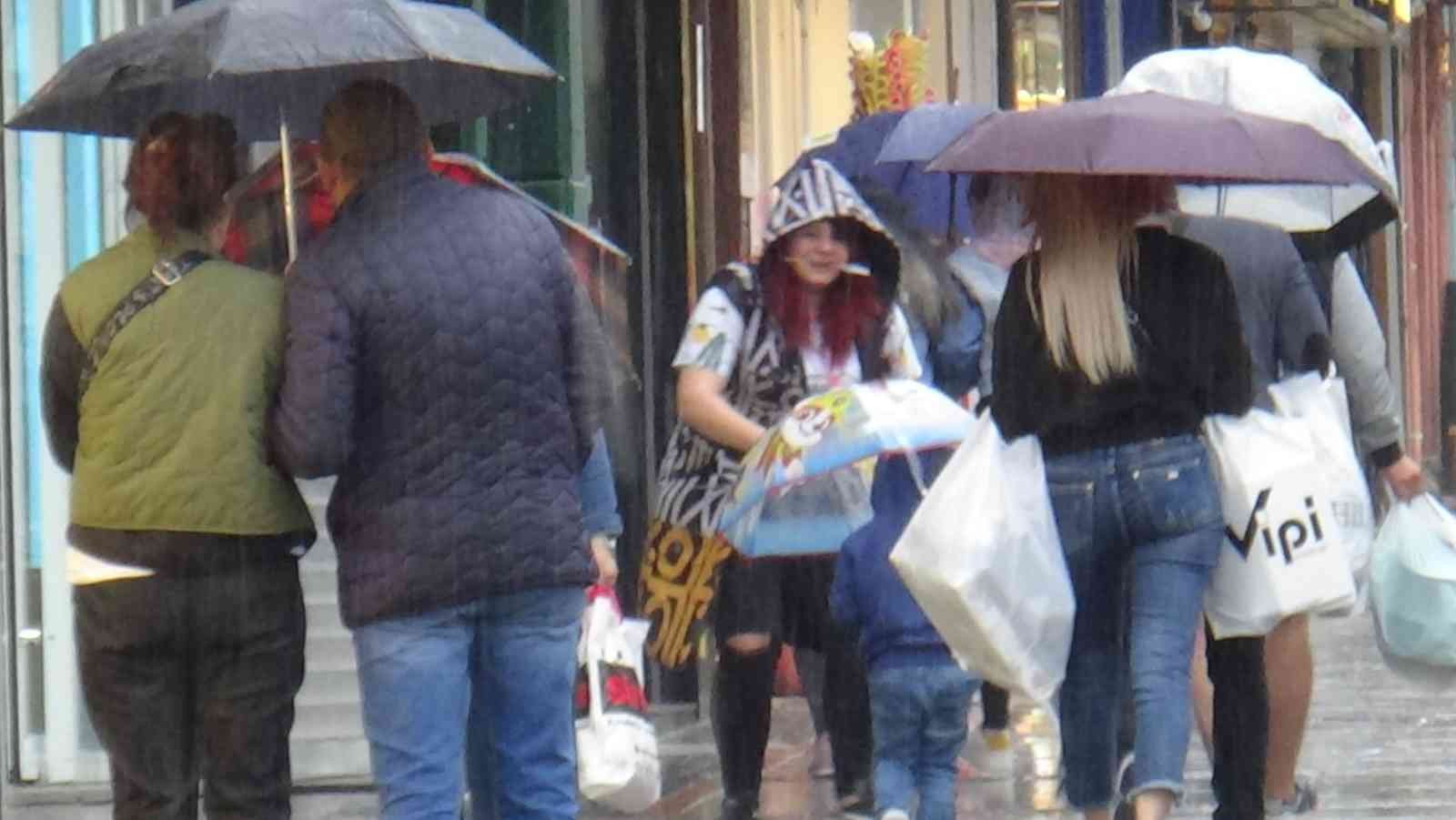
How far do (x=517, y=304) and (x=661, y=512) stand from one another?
2.39 m

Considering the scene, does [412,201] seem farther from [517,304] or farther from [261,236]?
[261,236]

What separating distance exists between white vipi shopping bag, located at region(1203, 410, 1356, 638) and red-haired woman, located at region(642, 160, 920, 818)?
1245 millimetres

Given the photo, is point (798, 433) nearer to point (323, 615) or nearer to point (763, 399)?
point (763, 399)

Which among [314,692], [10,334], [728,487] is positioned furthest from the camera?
[314,692]

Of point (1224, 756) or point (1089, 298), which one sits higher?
point (1089, 298)

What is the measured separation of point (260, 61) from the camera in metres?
5.96

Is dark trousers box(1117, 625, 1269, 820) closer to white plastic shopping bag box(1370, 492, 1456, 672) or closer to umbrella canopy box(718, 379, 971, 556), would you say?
white plastic shopping bag box(1370, 492, 1456, 672)

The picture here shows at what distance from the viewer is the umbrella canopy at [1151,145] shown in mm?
6812

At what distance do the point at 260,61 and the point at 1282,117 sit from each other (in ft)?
8.60

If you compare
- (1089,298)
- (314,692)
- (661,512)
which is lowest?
(314,692)

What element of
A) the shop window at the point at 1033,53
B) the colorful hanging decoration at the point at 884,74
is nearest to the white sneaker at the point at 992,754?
the colorful hanging decoration at the point at 884,74

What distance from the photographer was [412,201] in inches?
235

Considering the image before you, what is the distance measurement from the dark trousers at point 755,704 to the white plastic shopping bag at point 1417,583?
132 cm

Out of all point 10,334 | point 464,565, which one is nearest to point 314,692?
point 10,334
